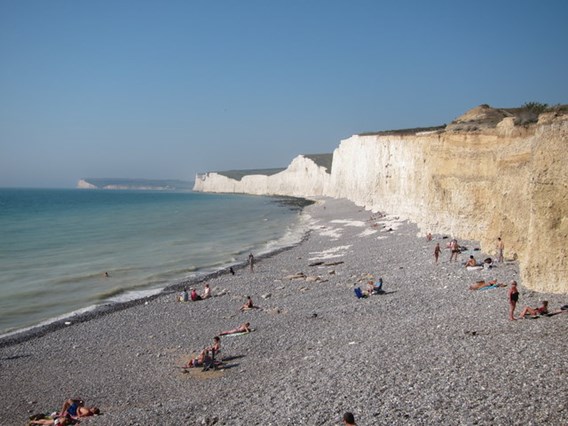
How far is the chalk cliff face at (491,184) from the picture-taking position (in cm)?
1044

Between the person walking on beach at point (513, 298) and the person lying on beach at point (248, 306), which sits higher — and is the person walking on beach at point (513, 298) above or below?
above

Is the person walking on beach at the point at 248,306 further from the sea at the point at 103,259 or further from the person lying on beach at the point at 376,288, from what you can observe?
the sea at the point at 103,259

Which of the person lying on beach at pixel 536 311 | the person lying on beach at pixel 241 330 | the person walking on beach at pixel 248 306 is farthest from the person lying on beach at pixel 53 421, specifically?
the person lying on beach at pixel 536 311

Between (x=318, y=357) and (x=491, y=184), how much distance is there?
12.6 meters

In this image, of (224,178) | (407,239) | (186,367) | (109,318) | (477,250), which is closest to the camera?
(186,367)

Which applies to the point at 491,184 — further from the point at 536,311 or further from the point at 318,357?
the point at 318,357

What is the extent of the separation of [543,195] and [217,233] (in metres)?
33.6

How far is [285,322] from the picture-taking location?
13766 millimetres

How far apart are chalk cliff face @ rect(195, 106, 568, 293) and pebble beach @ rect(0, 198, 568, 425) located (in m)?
1.08

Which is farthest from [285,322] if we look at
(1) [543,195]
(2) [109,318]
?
(1) [543,195]

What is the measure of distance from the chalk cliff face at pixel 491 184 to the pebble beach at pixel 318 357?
3.53ft

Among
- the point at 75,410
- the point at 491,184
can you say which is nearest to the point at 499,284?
the point at 491,184

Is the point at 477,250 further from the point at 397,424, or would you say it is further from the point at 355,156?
the point at 355,156

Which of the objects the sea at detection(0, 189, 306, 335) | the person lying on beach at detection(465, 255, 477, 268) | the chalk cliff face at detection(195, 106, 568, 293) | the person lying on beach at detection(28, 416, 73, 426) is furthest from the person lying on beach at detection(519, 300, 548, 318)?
the sea at detection(0, 189, 306, 335)
